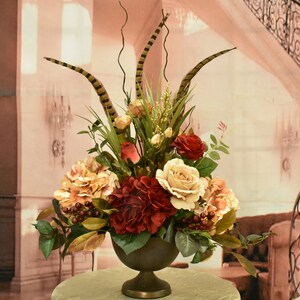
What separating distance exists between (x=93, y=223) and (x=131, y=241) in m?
0.15

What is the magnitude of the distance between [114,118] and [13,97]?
2.48m

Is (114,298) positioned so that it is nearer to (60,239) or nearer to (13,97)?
(60,239)

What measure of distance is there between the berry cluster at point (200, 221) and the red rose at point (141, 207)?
8 cm

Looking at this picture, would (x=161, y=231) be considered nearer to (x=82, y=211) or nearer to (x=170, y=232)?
(x=170, y=232)

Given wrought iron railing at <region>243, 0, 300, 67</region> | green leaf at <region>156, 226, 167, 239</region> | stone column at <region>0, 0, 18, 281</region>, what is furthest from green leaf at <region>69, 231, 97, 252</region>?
wrought iron railing at <region>243, 0, 300, 67</region>

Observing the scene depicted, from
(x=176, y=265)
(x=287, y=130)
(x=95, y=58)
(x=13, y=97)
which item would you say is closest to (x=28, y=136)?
(x=13, y=97)

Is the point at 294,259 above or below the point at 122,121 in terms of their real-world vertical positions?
below

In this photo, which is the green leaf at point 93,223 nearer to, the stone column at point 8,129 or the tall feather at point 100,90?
the tall feather at point 100,90

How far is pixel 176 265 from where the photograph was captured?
439 cm

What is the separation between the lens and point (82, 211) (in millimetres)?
1952

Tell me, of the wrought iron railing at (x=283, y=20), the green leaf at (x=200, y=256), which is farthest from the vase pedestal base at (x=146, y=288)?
the wrought iron railing at (x=283, y=20)

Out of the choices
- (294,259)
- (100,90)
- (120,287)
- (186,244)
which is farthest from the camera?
(294,259)

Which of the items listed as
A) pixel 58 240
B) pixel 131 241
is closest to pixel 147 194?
pixel 131 241

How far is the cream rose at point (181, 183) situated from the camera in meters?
1.86
